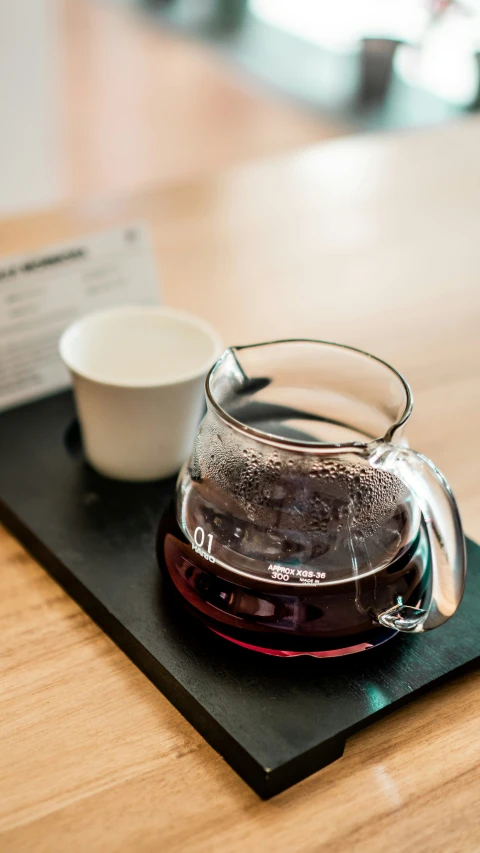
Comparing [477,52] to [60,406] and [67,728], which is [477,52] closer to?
[60,406]

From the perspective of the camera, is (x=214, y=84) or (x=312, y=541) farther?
(x=214, y=84)

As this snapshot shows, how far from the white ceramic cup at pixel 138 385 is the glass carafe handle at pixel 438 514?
16 centimetres

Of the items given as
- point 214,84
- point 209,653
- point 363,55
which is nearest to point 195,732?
point 209,653

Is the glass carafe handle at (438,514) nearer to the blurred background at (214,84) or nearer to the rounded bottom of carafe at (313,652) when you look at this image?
the rounded bottom of carafe at (313,652)

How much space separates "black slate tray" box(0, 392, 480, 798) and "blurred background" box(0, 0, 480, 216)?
1.46 metres

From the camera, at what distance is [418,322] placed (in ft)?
2.68

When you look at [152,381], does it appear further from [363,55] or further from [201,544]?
[363,55]

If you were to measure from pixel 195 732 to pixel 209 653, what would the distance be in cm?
4

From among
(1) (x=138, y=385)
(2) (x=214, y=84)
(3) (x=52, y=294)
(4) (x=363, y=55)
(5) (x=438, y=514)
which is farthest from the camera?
(2) (x=214, y=84)

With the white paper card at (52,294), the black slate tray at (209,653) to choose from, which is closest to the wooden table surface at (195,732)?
the black slate tray at (209,653)

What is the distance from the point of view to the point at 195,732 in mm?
430

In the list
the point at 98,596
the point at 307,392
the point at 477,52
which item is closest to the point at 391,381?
the point at 307,392

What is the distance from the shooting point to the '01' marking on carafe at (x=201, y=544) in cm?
45

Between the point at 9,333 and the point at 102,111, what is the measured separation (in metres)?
2.69
